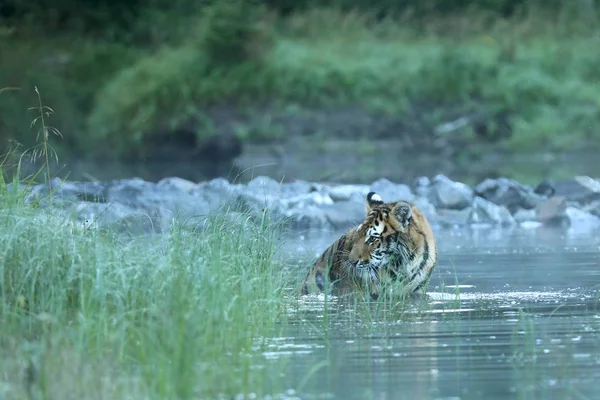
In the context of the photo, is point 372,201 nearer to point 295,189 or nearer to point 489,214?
point 489,214

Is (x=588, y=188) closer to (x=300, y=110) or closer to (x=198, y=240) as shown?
(x=198, y=240)

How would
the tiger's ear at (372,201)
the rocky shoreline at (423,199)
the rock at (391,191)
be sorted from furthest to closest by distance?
the rock at (391,191) < the rocky shoreline at (423,199) < the tiger's ear at (372,201)

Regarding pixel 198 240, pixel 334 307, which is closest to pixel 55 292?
pixel 198 240

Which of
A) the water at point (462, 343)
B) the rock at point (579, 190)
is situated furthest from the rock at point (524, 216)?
the water at point (462, 343)

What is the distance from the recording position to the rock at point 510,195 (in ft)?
51.4

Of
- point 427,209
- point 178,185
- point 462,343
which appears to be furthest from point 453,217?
point 462,343

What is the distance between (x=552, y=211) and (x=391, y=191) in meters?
1.89

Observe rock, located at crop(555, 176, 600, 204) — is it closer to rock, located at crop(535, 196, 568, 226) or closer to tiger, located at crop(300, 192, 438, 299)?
rock, located at crop(535, 196, 568, 226)

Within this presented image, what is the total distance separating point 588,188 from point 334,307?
28.3ft

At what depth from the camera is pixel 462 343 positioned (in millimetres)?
6262

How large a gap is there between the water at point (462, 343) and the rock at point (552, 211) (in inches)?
205

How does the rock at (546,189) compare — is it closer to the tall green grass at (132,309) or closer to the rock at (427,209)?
the rock at (427,209)

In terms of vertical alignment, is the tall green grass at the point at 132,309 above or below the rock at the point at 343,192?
below

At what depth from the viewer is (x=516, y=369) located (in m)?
5.47
